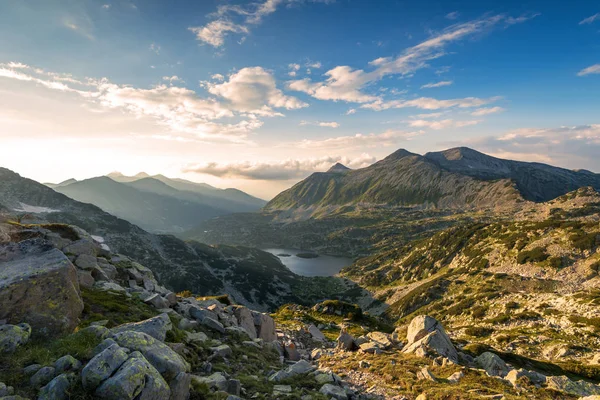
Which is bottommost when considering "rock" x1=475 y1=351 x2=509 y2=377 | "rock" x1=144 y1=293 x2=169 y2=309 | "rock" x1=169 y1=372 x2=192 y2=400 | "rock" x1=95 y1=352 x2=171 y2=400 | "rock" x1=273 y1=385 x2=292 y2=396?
"rock" x1=475 y1=351 x2=509 y2=377

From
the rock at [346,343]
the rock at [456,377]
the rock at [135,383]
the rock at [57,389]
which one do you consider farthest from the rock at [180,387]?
the rock at [346,343]

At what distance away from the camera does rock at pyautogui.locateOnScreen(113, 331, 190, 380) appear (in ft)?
37.8

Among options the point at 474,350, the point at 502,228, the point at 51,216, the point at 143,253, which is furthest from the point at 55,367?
the point at 51,216

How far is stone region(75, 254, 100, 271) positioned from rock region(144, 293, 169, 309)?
785 cm

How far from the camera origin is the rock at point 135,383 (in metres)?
9.20

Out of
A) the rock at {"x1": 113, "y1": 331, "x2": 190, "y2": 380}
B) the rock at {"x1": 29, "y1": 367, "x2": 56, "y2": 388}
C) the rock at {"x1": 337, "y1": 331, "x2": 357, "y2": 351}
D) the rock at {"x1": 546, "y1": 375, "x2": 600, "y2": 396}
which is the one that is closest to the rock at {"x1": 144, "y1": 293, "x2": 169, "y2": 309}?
the rock at {"x1": 113, "y1": 331, "x2": 190, "y2": 380}

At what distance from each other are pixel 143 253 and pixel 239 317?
16861 cm

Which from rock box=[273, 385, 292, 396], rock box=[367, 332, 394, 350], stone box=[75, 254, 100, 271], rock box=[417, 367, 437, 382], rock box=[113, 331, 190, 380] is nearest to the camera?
rock box=[113, 331, 190, 380]

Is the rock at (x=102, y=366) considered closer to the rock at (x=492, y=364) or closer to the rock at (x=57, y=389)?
the rock at (x=57, y=389)

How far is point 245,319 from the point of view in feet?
103

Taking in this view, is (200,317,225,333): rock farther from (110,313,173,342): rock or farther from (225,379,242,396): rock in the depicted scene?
(225,379,242,396): rock

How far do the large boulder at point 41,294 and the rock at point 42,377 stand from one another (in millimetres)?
4276

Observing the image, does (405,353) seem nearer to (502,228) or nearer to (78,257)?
(78,257)

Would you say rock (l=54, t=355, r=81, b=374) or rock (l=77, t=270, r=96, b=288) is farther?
rock (l=77, t=270, r=96, b=288)
